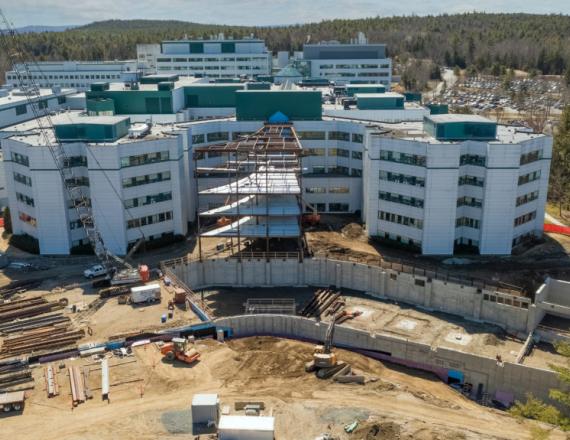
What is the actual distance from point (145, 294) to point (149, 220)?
17098mm

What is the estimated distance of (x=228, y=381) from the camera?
165 ft

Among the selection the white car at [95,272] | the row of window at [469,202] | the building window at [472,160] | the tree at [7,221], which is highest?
the building window at [472,160]

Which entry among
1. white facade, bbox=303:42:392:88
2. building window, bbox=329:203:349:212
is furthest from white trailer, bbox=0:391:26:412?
white facade, bbox=303:42:392:88

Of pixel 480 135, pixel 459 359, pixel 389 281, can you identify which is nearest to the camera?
pixel 459 359

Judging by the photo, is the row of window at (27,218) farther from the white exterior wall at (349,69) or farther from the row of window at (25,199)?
the white exterior wall at (349,69)

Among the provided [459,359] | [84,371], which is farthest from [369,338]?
[84,371]

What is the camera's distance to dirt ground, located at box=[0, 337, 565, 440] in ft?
143

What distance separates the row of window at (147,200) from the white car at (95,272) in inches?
364

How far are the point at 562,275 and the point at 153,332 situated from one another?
47.9 m

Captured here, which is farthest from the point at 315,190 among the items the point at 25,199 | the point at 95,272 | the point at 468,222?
the point at 25,199

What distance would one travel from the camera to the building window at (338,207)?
92.4 metres

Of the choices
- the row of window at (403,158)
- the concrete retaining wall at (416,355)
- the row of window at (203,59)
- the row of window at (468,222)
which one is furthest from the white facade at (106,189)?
the row of window at (203,59)

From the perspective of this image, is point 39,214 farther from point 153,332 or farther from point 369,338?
point 369,338

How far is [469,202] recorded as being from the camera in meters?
76.0
